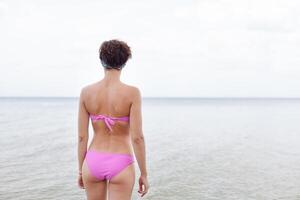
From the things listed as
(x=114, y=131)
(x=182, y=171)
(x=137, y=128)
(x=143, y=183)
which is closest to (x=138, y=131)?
(x=137, y=128)

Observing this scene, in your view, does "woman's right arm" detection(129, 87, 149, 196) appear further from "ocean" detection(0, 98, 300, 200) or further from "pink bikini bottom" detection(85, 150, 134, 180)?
"ocean" detection(0, 98, 300, 200)

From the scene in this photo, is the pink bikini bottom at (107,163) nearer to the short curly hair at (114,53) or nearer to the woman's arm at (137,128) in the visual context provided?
the woman's arm at (137,128)

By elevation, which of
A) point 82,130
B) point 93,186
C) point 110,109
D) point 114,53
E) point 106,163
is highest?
point 114,53

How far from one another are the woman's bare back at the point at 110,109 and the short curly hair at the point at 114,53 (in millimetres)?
202

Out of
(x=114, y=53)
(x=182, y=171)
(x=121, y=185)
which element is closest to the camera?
(x=114, y=53)

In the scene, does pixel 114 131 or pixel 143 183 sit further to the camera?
pixel 143 183

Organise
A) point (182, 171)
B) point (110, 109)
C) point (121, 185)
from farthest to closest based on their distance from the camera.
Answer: point (182, 171) → point (121, 185) → point (110, 109)

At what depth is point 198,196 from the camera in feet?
53.2

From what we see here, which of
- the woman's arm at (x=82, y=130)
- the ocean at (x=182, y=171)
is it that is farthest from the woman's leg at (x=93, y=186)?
the ocean at (x=182, y=171)

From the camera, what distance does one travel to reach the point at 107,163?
411 centimetres

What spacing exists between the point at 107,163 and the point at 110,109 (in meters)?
0.54

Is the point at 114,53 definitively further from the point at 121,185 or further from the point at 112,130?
the point at 121,185

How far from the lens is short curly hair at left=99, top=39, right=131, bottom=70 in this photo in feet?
12.8

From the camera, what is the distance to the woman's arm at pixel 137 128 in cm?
400
